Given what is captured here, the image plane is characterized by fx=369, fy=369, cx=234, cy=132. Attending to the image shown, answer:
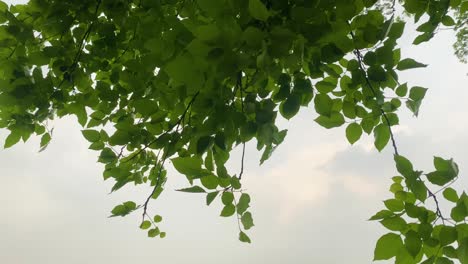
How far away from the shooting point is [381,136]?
2.00 metres

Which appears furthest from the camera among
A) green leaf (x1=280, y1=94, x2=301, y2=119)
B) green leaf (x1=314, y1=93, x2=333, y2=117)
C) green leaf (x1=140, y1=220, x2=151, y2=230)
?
green leaf (x1=140, y1=220, x2=151, y2=230)

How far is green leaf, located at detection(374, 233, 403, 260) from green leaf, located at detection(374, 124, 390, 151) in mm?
624

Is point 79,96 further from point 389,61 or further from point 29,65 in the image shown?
point 389,61

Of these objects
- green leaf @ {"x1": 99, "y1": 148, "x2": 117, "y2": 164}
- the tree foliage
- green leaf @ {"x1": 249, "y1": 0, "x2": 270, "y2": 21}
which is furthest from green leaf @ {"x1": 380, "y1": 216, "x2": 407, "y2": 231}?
green leaf @ {"x1": 99, "y1": 148, "x2": 117, "y2": 164}

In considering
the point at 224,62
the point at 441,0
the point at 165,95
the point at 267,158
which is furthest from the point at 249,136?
the point at 441,0

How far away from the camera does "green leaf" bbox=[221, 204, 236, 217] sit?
1871 millimetres

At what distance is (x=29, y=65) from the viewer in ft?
7.97

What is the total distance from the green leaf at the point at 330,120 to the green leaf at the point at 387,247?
0.66 metres

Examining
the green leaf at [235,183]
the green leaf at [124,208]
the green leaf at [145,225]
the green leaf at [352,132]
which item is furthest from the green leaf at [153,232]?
the green leaf at [352,132]

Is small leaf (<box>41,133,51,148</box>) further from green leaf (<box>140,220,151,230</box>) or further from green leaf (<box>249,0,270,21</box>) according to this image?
green leaf (<box>249,0,270,21</box>)

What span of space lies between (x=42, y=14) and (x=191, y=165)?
1.81 meters

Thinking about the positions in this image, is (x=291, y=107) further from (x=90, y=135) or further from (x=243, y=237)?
(x=90, y=135)

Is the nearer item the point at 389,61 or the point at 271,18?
the point at 271,18

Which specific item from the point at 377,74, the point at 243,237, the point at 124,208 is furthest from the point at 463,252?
the point at 124,208
